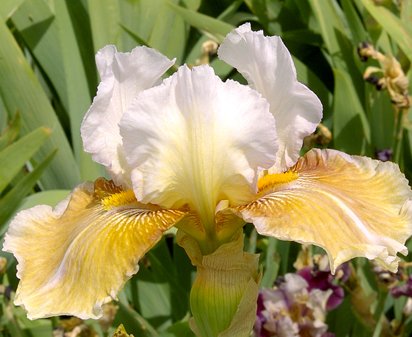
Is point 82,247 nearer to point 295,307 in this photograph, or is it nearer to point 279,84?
point 279,84

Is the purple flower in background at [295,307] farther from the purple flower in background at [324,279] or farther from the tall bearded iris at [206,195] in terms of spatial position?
the tall bearded iris at [206,195]

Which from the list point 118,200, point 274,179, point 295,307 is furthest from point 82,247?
point 295,307

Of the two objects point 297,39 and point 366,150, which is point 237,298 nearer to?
point 366,150

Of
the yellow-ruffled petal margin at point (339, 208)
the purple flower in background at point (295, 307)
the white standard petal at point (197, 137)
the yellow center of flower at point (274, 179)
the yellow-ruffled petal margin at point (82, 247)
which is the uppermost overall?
the white standard petal at point (197, 137)

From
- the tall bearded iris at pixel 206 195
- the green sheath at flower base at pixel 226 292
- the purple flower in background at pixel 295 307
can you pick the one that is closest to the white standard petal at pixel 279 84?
the tall bearded iris at pixel 206 195

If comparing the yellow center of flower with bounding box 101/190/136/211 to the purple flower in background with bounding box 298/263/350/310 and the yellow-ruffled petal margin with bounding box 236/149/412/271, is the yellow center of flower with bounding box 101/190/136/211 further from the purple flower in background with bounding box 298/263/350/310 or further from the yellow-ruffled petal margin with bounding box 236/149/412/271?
the purple flower in background with bounding box 298/263/350/310

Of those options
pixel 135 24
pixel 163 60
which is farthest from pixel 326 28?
pixel 163 60

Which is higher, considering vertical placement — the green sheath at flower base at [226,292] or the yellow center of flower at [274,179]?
the yellow center of flower at [274,179]

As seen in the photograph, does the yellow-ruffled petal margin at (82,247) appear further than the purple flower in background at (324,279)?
No

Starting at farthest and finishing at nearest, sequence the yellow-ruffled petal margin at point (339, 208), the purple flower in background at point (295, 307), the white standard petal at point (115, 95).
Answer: the purple flower in background at point (295, 307)
the white standard petal at point (115, 95)
the yellow-ruffled petal margin at point (339, 208)
